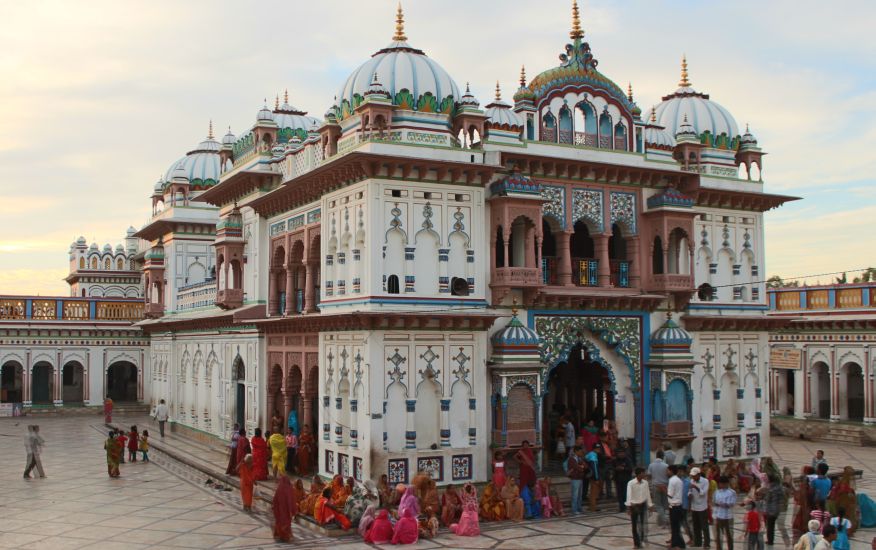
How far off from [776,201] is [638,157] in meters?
4.22

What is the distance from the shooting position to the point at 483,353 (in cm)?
1686

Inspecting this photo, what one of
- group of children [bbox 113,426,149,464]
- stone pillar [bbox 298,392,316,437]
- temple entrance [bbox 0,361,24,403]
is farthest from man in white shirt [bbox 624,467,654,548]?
temple entrance [bbox 0,361,24,403]

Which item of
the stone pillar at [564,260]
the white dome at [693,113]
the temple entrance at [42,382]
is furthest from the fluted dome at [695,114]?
the temple entrance at [42,382]

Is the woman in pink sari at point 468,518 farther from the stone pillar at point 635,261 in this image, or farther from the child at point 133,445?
the child at point 133,445

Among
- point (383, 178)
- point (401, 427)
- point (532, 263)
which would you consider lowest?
point (401, 427)

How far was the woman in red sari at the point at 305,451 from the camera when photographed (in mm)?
18156

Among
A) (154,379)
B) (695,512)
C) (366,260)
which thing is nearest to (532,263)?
(366,260)

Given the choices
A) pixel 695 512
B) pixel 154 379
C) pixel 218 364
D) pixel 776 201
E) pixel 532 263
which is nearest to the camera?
pixel 695 512

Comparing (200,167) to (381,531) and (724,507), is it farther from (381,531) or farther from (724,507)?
(724,507)

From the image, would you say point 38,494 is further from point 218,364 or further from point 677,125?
point 677,125

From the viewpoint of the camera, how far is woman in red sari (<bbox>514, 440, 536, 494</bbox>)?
50.5 ft

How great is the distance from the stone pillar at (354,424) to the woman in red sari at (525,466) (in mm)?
2864

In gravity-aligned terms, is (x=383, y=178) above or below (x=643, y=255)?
above

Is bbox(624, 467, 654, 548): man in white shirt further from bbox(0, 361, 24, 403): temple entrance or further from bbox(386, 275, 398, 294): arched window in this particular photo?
bbox(0, 361, 24, 403): temple entrance
